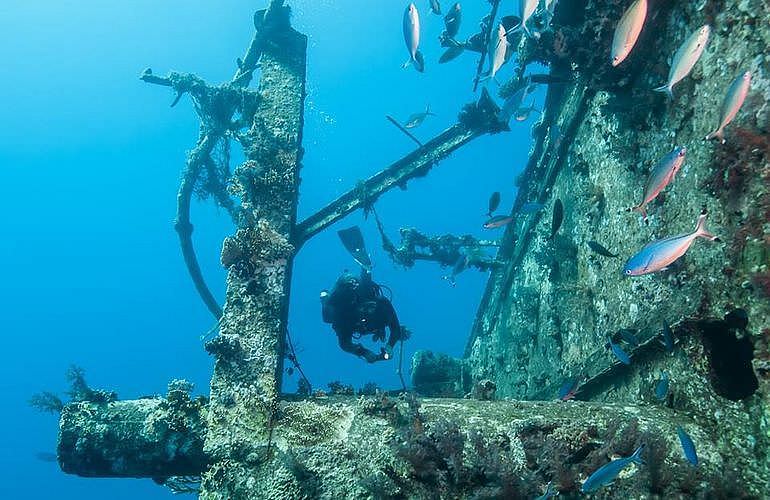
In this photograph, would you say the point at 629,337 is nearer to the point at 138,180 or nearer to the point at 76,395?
the point at 76,395

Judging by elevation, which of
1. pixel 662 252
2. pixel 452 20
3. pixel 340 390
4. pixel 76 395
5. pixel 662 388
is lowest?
pixel 662 388

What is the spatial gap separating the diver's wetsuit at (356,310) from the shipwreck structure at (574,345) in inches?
36.2

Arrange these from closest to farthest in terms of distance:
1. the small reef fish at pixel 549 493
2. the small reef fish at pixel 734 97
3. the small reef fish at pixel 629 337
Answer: the small reef fish at pixel 734 97 → the small reef fish at pixel 549 493 → the small reef fish at pixel 629 337

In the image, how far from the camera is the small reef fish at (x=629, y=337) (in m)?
3.31

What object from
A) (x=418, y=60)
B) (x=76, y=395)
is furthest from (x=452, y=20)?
(x=76, y=395)

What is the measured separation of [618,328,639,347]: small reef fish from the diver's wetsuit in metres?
2.81

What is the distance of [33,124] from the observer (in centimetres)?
12375

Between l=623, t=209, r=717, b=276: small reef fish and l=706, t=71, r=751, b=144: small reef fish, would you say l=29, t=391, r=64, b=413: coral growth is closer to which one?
l=623, t=209, r=717, b=276: small reef fish

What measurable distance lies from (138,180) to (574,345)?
153m

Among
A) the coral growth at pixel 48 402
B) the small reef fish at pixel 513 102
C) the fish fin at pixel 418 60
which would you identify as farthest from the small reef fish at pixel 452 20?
the coral growth at pixel 48 402

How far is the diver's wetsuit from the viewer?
5.52m

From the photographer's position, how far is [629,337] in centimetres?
335

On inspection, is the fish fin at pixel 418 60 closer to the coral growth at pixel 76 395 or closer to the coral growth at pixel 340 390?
the coral growth at pixel 340 390

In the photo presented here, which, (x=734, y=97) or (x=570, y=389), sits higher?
(x=734, y=97)
